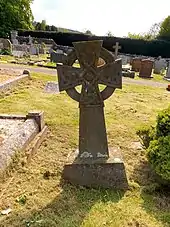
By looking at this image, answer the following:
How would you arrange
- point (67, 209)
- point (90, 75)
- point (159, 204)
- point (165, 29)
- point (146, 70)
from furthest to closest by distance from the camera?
point (165, 29) < point (146, 70) < point (90, 75) < point (159, 204) < point (67, 209)

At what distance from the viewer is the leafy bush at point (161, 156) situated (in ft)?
12.2

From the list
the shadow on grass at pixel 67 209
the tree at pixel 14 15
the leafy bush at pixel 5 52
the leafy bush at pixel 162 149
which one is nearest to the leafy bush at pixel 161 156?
the leafy bush at pixel 162 149

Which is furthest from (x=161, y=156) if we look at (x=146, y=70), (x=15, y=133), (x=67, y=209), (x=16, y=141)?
(x=146, y=70)

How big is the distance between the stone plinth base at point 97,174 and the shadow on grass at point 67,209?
0.35ft

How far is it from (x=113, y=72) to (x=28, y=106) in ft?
13.3

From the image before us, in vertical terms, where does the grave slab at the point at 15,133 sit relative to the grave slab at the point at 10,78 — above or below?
above

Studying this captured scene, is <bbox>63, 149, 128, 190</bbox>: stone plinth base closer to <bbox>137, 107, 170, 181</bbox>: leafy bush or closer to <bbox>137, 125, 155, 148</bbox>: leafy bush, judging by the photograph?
<bbox>137, 107, 170, 181</bbox>: leafy bush

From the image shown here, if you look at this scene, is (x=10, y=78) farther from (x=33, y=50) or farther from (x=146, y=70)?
(x=33, y=50)

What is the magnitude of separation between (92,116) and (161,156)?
41.3 inches

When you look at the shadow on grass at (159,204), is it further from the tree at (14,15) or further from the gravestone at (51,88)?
the tree at (14,15)

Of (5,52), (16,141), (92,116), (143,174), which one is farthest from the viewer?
(5,52)

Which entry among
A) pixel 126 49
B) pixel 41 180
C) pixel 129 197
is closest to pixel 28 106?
pixel 41 180

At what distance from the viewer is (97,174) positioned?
3.97 m

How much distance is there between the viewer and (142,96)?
10.4 meters
